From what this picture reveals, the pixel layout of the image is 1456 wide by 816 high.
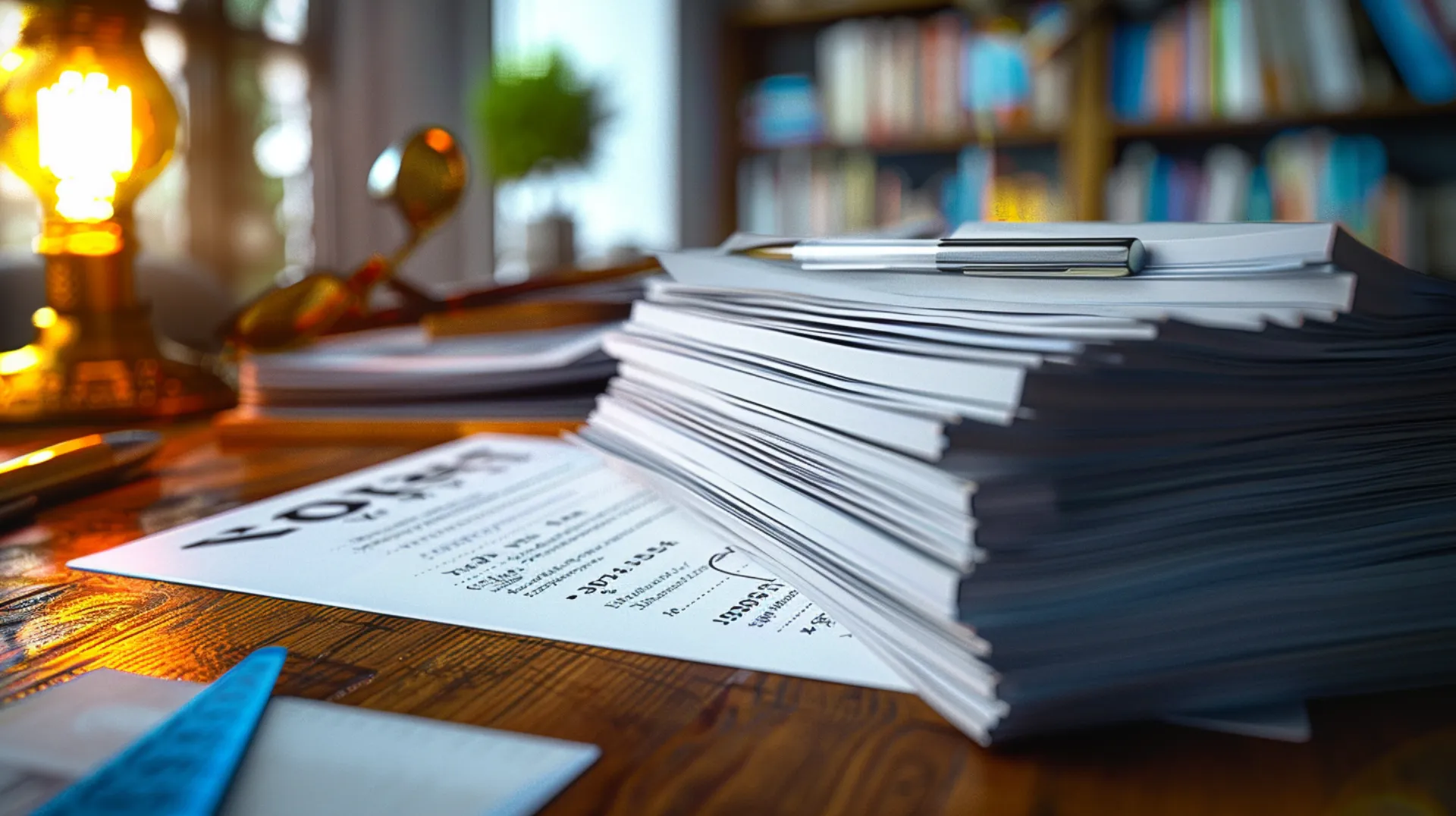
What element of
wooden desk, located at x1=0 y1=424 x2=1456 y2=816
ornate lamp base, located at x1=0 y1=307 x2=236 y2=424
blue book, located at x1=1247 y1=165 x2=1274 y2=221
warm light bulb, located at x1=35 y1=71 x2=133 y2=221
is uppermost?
blue book, located at x1=1247 y1=165 x2=1274 y2=221

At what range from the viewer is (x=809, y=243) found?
0.45 metres

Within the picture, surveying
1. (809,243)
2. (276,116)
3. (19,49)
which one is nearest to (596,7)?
(276,116)

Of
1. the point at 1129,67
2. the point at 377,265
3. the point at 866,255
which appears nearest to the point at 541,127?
the point at 1129,67

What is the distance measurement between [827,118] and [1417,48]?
1531 millimetres

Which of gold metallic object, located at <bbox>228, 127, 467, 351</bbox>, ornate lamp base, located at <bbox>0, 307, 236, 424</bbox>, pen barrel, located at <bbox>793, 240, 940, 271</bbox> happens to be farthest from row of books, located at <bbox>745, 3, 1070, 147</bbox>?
pen barrel, located at <bbox>793, 240, 940, 271</bbox>

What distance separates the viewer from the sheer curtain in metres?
3.34

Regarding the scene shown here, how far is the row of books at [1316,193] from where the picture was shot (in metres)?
2.65

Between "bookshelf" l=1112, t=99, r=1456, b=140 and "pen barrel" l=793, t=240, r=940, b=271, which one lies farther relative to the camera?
"bookshelf" l=1112, t=99, r=1456, b=140

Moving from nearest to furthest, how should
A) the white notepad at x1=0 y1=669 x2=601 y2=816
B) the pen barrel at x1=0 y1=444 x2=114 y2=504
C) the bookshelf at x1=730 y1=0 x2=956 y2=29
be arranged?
the white notepad at x1=0 y1=669 x2=601 y2=816 → the pen barrel at x1=0 y1=444 x2=114 y2=504 → the bookshelf at x1=730 y1=0 x2=956 y2=29

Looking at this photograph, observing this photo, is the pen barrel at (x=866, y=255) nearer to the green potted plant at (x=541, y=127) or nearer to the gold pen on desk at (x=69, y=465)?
the gold pen on desk at (x=69, y=465)

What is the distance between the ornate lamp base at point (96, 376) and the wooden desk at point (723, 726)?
1.45ft

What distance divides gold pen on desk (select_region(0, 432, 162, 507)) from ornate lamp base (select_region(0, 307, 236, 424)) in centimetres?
22

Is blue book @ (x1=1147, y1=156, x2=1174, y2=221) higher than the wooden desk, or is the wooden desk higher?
blue book @ (x1=1147, y1=156, x2=1174, y2=221)

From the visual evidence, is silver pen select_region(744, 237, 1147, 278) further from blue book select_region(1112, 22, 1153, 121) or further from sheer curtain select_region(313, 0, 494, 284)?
sheer curtain select_region(313, 0, 494, 284)
